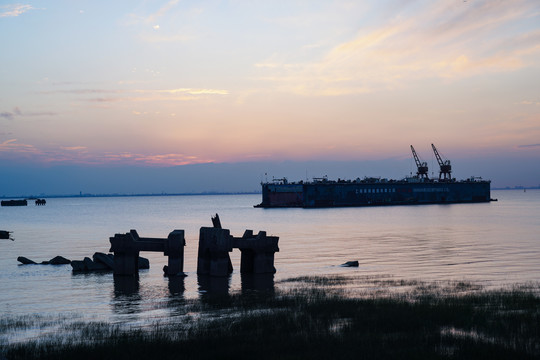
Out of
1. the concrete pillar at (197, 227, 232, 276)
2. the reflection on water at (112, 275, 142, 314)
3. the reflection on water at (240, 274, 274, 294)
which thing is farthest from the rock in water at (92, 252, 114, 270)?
the reflection on water at (240, 274, 274, 294)

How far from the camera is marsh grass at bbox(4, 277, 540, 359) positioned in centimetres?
1730

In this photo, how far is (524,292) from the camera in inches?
1112

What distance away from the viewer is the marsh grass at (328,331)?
17.3m

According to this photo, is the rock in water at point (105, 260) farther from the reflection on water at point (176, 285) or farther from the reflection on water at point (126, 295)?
the reflection on water at point (176, 285)

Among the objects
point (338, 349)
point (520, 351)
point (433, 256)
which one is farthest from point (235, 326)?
point (433, 256)

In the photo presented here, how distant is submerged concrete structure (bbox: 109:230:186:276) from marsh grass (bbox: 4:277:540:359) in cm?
942

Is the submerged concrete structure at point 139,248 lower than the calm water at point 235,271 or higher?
higher

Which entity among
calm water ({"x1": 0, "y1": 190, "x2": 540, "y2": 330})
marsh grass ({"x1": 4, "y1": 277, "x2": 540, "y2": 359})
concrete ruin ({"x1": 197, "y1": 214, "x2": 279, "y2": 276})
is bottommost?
calm water ({"x1": 0, "y1": 190, "x2": 540, "y2": 330})

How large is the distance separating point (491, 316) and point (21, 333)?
58.1ft

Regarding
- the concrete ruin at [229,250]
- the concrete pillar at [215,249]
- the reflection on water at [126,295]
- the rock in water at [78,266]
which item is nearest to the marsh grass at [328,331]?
the reflection on water at [126,295]

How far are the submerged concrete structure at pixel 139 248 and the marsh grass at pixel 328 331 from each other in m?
9.42

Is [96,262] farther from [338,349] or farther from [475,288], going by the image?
[338,349]

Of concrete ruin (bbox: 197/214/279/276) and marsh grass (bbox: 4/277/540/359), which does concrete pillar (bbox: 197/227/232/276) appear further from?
marsh grass (bbox: 4/277/540/359)

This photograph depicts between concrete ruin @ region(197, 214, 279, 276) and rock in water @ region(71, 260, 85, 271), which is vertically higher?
concrete ruin @ region(197, 214, 279, 276)
